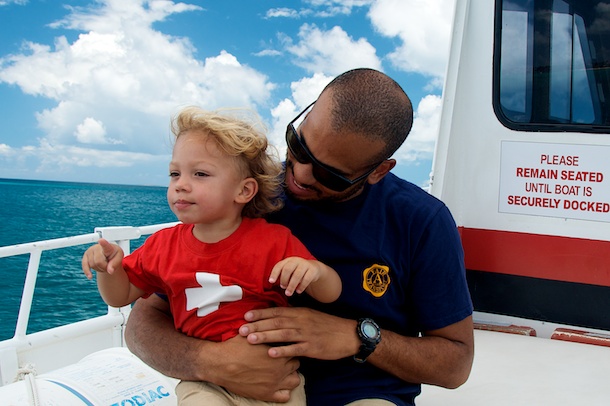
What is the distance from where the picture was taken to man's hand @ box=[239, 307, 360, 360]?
5.77 feet

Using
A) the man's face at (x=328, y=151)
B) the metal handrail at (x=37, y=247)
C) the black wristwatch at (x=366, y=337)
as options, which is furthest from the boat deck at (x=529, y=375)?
the metal handrail at (x=37, y=247)

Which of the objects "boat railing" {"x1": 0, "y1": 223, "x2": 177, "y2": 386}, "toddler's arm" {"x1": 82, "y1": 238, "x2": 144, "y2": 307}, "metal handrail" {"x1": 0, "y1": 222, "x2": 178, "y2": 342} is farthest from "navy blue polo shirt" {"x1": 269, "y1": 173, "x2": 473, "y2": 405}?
"boat railing" {"x1": 0, "y1": 223, "x2": 177, "y2": 386}

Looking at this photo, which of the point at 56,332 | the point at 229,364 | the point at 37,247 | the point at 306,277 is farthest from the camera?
the point at 56,332

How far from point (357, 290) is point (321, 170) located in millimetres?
399

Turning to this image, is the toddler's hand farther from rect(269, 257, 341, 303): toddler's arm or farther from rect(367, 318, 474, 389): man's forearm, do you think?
rect(367, 318, 474, 389): man's forearm

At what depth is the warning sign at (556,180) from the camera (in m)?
3.07

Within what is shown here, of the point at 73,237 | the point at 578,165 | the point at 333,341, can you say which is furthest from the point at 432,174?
the point at 73,237

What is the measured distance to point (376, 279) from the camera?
1906 mm

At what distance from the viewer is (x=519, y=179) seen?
3211 mm

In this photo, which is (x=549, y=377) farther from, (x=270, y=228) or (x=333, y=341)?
(x=270, y=228)

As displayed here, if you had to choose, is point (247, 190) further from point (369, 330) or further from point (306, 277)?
point (369, 330)

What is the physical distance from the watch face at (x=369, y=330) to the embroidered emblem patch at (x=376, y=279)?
12 centimetres

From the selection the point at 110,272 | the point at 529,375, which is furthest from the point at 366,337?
the point at 529,375

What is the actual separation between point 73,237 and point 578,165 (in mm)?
2917
